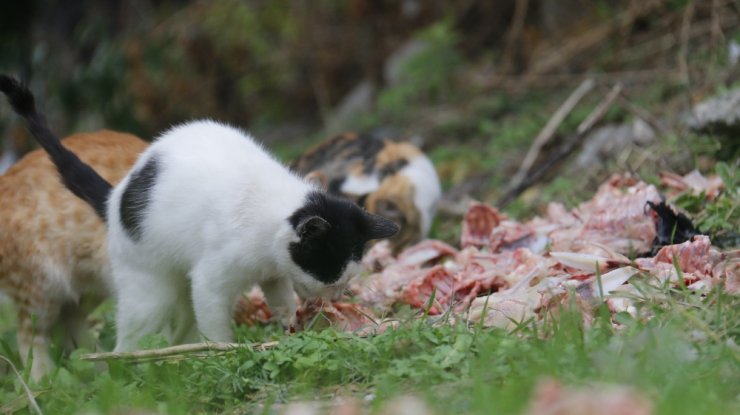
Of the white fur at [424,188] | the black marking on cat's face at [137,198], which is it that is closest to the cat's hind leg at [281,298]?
the black marking on cat's face at [137,198]

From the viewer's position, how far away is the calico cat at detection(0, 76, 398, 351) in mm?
3961

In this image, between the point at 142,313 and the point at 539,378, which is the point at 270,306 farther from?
the point at 539,378

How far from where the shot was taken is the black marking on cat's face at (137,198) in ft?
13.8

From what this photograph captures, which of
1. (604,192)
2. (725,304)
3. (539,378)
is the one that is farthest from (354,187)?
(539,378)

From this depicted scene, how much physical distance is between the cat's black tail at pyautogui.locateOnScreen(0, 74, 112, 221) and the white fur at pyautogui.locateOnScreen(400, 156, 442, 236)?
2.78m

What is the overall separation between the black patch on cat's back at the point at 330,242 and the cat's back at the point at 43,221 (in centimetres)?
135

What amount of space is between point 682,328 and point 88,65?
12.0 meters

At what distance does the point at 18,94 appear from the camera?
4441 millimetres

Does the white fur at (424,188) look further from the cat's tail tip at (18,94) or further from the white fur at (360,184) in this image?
the cat's tail tip at (18,94)

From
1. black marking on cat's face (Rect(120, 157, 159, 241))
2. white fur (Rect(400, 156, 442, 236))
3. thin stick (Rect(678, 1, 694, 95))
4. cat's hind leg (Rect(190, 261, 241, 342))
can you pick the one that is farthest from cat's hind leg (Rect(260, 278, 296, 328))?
thin stick (Rect(678, 1, 694, 95))

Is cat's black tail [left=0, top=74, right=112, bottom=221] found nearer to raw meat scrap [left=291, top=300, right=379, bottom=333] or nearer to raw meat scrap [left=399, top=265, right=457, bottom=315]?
raw meat scrap [left=291, top=300, right=379, bottom=333]

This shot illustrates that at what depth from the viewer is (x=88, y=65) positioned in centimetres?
1339

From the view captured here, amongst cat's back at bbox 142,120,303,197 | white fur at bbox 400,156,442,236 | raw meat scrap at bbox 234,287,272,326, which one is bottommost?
white fur at bbox 400,156,442,236

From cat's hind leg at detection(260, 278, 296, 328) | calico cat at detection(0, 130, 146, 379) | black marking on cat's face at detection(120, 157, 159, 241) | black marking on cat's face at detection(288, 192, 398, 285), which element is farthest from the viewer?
calico cat at detection(0, 130, 146, 379)
